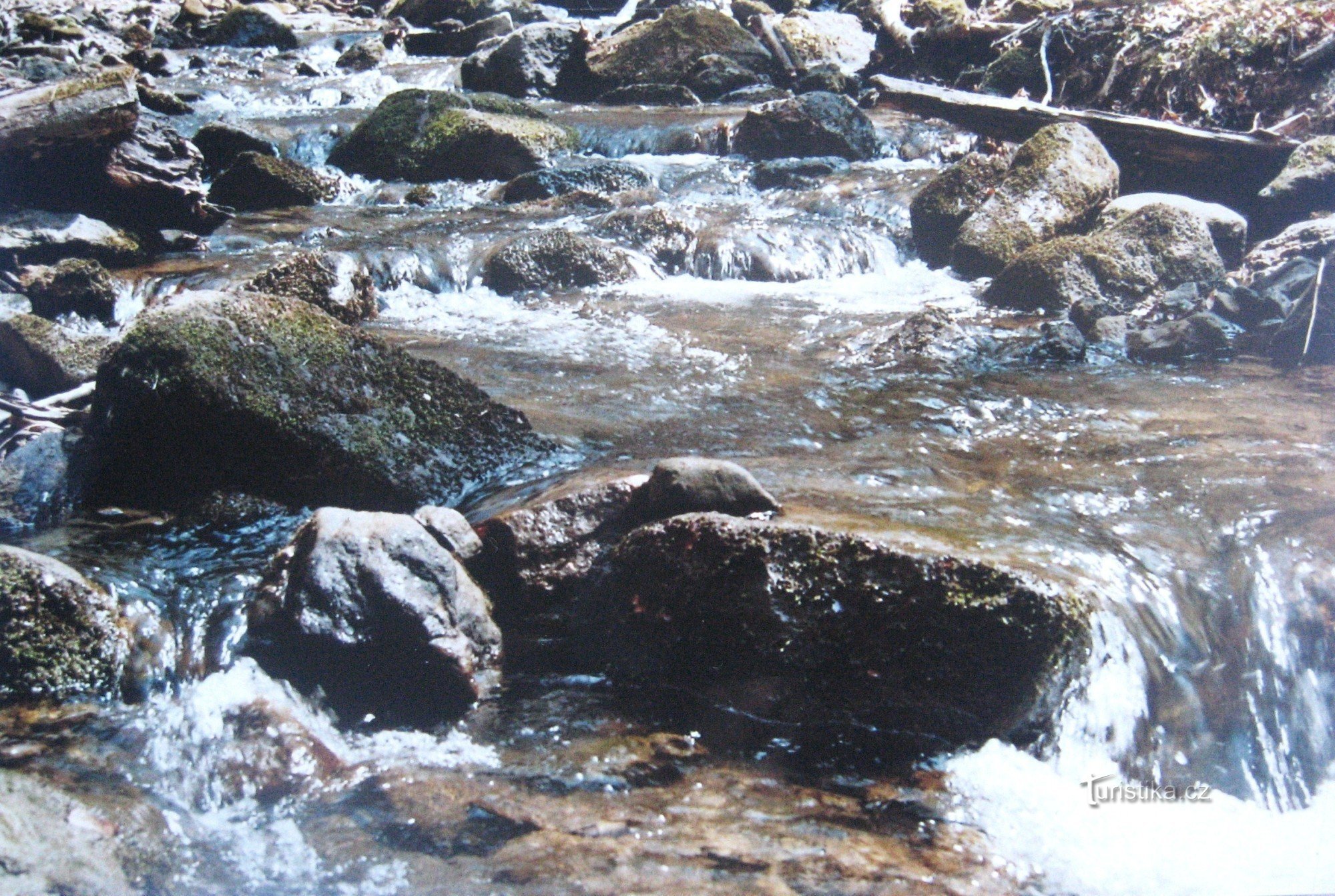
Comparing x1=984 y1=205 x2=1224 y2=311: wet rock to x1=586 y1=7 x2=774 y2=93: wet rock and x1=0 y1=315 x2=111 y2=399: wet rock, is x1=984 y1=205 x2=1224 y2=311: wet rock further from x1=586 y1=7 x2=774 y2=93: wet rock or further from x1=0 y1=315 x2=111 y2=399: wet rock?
x1=586 y1=7 x2=774 y2=93: wet rock

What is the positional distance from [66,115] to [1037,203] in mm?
8247

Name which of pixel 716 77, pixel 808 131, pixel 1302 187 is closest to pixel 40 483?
pixel 1302 187

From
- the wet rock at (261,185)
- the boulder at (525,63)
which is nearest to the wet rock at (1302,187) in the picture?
the wet rock at (261,185)

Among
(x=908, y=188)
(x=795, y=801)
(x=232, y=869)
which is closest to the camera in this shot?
(x=232, y=869)

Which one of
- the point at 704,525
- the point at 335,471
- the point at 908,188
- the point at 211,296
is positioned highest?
the point at 908,188

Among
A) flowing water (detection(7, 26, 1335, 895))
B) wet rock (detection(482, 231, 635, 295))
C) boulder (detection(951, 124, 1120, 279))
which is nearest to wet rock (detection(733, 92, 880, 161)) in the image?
boulder (detection(951, 124, 1120, 279))

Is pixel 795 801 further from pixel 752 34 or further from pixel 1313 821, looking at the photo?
pixel 752 34

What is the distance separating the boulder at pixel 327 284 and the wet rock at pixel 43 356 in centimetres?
97

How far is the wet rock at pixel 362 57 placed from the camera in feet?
55.8

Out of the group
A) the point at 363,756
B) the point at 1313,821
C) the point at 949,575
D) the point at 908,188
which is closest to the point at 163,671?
the point at 363,756

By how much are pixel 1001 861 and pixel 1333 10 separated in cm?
1224

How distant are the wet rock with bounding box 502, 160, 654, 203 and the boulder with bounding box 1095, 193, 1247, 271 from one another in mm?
4957

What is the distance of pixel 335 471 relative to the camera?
A: 3.90 m

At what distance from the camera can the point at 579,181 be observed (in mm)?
10438
